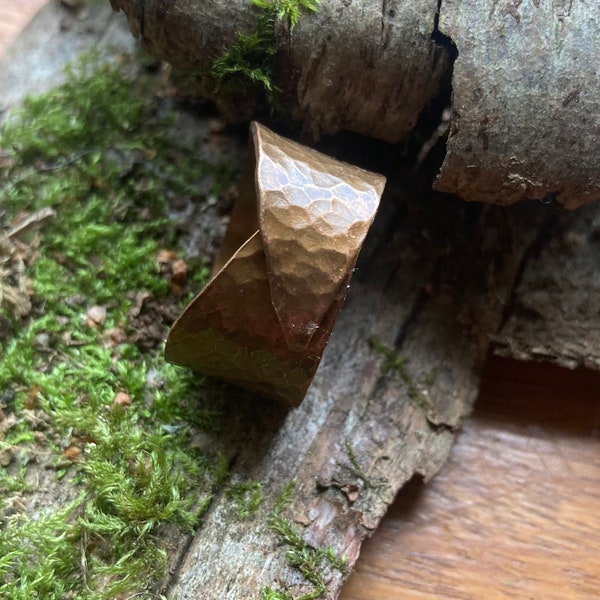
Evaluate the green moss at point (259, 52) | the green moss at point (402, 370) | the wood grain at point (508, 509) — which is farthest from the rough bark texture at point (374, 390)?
the green moss at point (259, 52)

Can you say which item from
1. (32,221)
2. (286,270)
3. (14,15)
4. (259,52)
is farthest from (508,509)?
(14,15)

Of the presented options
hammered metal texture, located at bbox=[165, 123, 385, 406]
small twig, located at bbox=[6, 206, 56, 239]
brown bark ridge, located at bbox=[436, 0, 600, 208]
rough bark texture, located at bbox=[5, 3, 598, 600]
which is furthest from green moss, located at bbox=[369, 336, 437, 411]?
small twig, located at bbox=[6, 206, 56, 239]

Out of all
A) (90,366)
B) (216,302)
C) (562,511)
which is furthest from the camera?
(562,511)

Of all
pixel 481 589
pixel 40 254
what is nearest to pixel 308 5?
pixel 40 254

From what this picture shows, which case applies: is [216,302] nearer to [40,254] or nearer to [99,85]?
[40,254]

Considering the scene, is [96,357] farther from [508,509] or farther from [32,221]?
[508,509]

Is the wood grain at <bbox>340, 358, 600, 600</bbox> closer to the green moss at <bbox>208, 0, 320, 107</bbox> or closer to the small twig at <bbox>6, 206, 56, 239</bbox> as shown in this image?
the green moss at <bbox>208, 0, 320, 107</bbox>
